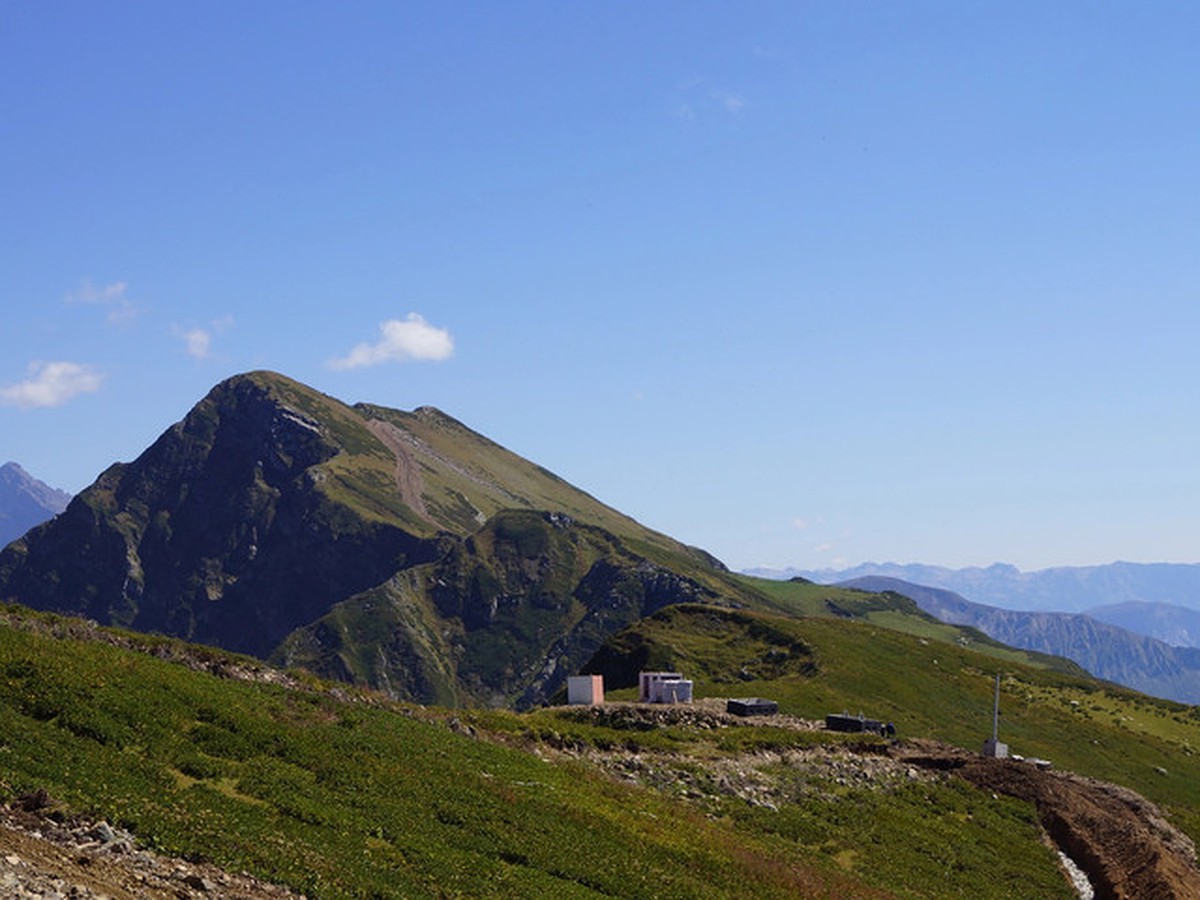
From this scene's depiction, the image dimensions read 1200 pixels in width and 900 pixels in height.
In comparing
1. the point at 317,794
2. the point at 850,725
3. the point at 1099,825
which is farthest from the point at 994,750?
the point at 317,794

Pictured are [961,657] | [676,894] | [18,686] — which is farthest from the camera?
[961,657]

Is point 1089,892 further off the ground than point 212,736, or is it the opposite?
point 212,736

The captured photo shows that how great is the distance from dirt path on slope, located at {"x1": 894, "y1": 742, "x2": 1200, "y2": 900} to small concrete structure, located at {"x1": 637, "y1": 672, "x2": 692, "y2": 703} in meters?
17.9

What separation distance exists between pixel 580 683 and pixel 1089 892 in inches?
1562

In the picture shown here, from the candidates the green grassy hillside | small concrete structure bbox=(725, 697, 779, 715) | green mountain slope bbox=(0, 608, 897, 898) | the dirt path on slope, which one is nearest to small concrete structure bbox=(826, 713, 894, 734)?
small concrete structure bbox=(725, 697, 779, 715)

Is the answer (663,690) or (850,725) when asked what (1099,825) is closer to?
(850,725)

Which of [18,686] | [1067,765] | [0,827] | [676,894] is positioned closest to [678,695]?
[1067,765]

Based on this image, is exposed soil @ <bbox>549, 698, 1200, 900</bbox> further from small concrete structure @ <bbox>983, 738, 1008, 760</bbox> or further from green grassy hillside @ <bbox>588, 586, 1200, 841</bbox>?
green grassy hillside @ <bbox>588, 586, 1200, 841</bbox>

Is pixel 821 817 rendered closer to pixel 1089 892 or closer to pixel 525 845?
pixel 1089 892

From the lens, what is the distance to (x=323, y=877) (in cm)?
2472

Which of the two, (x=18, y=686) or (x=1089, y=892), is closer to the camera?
(x=18, y=686)

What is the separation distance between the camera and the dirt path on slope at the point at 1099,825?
169ft

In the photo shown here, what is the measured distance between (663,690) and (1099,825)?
108 ft

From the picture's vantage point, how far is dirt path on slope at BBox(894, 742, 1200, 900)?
169 feet
